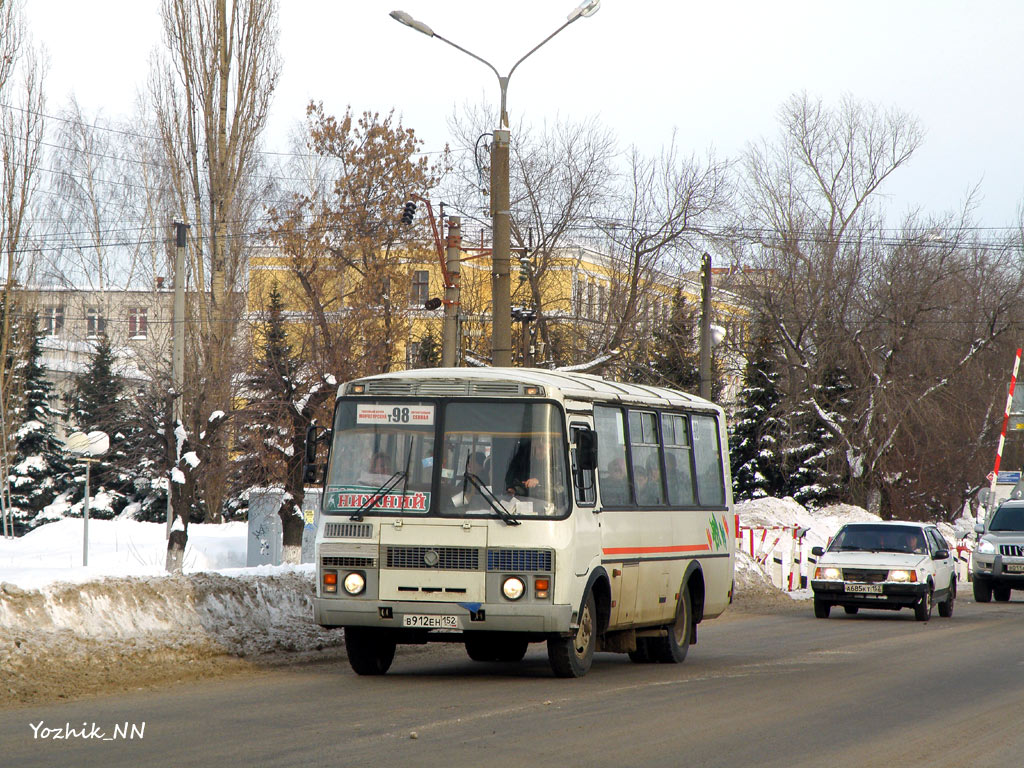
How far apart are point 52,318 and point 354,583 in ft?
179

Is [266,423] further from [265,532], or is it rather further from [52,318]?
[52,318]

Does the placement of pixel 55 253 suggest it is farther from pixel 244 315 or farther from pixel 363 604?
pixel 363 604

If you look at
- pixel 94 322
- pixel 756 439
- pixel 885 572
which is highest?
pixel 94 322

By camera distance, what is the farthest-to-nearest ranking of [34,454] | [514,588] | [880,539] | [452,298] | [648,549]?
[34,454], [880,539], [452,298], [648,549], [514,588]

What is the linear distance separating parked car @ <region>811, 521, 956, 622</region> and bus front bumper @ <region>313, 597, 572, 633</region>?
12.1m

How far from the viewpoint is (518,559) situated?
11.5 metres

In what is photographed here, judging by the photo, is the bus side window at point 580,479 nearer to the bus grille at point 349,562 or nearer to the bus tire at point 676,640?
the bus grille at point 349,562

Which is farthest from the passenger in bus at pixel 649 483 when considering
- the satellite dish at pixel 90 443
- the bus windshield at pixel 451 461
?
the satellite dish at pixel 90 443

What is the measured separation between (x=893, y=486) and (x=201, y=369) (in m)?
24.0

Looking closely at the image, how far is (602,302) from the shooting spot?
127ft

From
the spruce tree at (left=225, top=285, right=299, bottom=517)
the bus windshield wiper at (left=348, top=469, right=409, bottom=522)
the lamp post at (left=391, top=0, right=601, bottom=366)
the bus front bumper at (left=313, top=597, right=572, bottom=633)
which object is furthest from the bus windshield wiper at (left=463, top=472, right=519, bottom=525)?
the spruce tree at (left=225, top=285, right=299, bottom=517)

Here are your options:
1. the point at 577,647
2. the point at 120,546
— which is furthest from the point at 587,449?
the point at 120,546

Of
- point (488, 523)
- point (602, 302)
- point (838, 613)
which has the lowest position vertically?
point (838, 613)

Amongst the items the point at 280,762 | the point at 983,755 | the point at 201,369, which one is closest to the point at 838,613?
the point at 983,755
